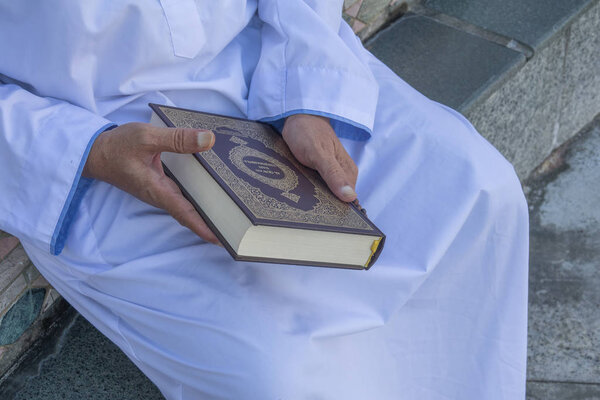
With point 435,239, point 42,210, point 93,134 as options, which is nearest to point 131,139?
point 93,134

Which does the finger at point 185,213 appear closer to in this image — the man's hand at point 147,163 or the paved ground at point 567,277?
the man's hand at point 147,163

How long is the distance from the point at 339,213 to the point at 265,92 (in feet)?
1.25

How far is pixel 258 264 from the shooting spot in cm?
113

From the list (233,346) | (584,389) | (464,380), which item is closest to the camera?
(233,346)

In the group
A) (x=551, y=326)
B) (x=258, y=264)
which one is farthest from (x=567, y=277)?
(x=258, y=264)

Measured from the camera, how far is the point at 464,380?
4.17ft

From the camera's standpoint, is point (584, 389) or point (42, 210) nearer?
point (42, 210)

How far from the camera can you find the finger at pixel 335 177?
3.72 ft

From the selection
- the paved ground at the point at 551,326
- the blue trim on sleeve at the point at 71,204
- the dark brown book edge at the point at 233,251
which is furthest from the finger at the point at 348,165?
the paved ground at the point at 551,326

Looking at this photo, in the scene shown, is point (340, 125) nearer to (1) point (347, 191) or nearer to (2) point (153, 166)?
(1) point (347, 191)

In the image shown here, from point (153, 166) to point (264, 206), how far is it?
0.73 feet

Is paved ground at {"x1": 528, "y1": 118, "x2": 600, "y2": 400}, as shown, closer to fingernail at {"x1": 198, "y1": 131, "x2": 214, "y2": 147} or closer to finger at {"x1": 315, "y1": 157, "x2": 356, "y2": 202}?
finger at {"x1": 315, "y1": 157, "x2": 356, "y2": 202}

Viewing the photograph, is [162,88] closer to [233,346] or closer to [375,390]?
[233,346]

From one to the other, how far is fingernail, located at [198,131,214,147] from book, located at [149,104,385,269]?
4 centimetres
